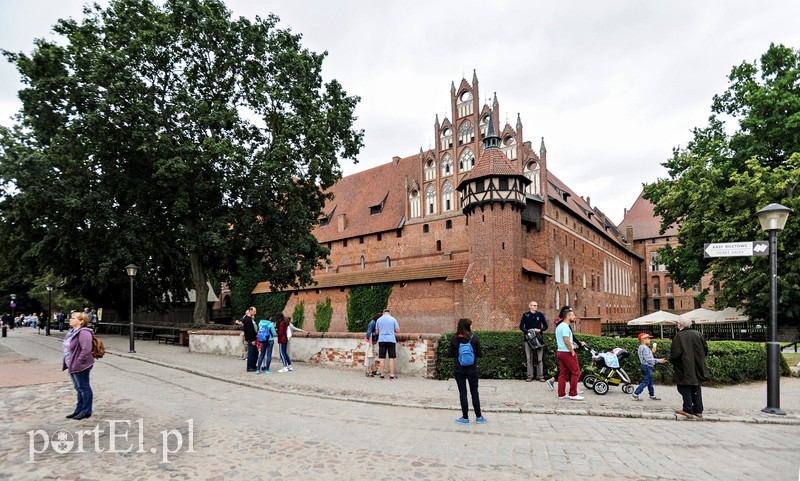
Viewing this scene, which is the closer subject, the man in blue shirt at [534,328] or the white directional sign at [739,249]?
the white directional sign at [739,249]

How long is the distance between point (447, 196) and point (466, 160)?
2795 millimetres

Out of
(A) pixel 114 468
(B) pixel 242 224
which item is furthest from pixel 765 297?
(A) pixel 114 468

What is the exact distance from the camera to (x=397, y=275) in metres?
32.2

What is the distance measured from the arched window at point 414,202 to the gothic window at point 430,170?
1474mm

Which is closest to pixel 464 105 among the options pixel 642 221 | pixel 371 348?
pixel 371 348

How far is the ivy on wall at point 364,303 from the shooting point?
32625mm

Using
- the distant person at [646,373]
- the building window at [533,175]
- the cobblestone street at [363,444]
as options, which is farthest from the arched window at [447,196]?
the cobblestone street at [363,444]

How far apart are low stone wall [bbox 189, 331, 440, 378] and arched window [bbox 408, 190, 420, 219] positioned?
67.6ft

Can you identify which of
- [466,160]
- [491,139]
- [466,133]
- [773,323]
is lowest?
[773,323]

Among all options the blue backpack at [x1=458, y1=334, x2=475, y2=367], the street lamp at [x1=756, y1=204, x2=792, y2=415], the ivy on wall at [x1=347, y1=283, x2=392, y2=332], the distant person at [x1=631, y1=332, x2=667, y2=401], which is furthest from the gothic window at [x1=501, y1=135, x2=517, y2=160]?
the blue backpack at [x1=458, y1=334, x2=475, y2=367]

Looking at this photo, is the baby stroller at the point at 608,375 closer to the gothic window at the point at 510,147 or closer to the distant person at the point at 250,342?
the distant person at the point at 250,342

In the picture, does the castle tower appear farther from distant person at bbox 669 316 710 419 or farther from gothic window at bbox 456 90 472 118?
distant person at bbox 669 316 710 419

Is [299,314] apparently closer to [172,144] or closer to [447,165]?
[447,165]
